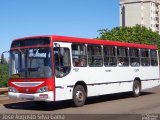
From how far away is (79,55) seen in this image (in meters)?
17.2

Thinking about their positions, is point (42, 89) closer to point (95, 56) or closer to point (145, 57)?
point (95, 56)

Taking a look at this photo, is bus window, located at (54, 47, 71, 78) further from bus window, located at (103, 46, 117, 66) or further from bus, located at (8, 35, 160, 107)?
bus window, located at (103, 46, 117, 66)

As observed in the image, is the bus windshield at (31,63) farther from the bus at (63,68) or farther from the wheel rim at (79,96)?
the wheel rim at (79,96)

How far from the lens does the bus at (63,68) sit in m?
15.6

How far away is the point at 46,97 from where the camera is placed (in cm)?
1543

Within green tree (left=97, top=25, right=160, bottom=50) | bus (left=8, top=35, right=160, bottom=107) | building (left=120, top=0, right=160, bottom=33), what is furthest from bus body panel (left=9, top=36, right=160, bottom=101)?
building (left=120, top=0, right=160, bottom=33)

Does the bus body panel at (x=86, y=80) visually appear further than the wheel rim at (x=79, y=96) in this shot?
No

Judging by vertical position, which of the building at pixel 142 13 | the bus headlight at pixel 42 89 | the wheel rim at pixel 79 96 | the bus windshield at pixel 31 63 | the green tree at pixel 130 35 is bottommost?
the wheel rim at pixel 79 96

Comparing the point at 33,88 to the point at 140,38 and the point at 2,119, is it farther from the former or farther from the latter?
the point at 140,38

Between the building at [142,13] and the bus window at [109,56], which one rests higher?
the building at [142,13]

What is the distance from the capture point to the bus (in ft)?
51.3

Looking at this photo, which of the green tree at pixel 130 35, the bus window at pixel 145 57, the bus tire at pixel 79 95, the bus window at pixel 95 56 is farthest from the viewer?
the green tree at pixel 130 35

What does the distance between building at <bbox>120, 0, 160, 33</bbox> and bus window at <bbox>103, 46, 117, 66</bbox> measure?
117m

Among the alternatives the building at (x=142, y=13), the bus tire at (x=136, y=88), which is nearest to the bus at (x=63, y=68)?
the bus tire at (x=136, y=88)
